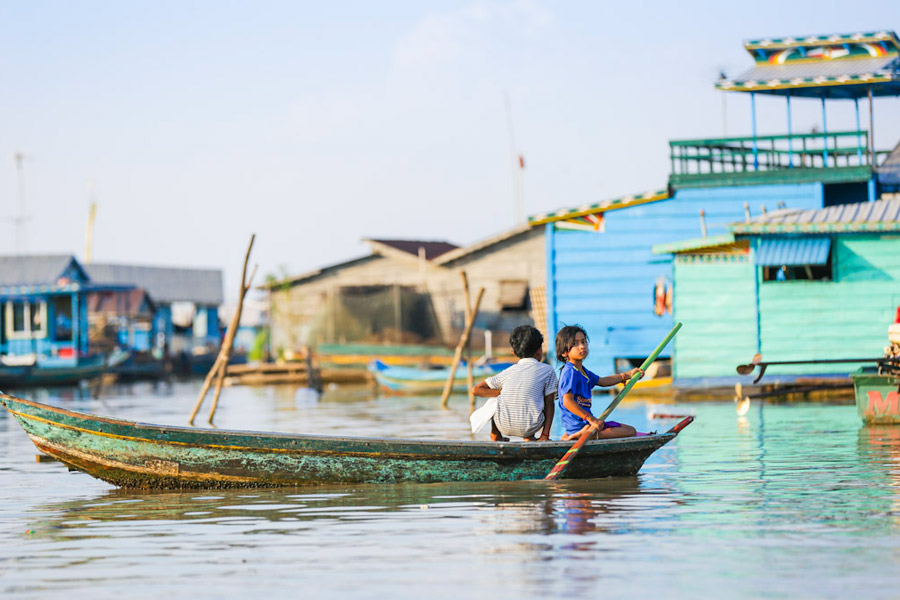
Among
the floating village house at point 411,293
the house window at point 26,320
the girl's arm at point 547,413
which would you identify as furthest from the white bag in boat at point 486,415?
the house window at point 26,320

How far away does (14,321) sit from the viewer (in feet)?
129

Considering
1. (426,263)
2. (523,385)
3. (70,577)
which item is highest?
(426,263)

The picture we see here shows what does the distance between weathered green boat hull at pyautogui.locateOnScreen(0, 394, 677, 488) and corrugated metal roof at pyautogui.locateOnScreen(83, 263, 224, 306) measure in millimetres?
46732

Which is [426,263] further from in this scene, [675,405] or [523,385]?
[523,385]

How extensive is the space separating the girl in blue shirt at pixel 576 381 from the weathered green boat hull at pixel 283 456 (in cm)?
24

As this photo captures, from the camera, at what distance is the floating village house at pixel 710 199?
2225cm

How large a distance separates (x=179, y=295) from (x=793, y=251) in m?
41.6

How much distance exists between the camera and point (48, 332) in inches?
1554

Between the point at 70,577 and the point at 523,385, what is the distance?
4.29 meters

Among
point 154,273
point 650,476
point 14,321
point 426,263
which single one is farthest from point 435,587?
point 154,273

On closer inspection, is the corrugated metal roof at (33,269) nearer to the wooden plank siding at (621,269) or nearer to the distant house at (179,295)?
the distant house at (179,295)

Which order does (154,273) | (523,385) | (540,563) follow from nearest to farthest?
(540,563)
(523,385)
(154,273)

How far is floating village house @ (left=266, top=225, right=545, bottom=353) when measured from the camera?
33406mm

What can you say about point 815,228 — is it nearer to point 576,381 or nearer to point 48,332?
point 576,381
